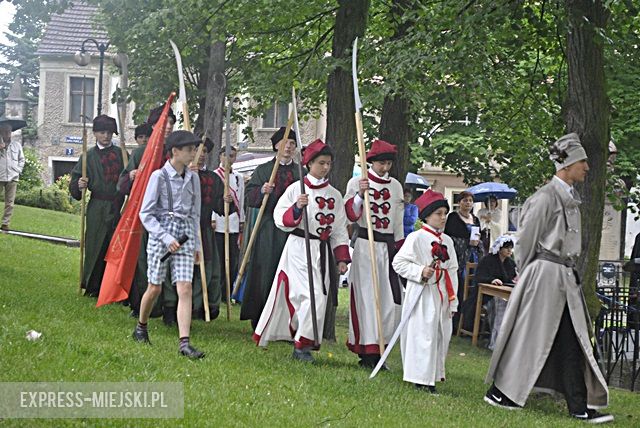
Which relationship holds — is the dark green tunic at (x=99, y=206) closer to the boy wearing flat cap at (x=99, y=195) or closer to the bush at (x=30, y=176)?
the boy wearing flat cap at (x=99, y=195)

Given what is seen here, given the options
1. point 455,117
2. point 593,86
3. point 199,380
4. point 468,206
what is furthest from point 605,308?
point 455,117

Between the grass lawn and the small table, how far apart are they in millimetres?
2068

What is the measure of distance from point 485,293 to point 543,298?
6.09 meters

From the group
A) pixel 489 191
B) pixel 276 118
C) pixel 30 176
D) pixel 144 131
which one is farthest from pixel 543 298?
pixel 276 118

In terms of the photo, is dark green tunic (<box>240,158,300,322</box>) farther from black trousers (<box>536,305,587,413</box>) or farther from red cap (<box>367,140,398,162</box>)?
black trousers (<box>536,305,587,413</box>)

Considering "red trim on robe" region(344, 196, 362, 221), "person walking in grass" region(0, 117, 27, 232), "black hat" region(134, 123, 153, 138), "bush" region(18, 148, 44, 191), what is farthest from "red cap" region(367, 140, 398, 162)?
"bush" region(18, 148, 44, 191)

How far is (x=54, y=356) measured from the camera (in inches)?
330

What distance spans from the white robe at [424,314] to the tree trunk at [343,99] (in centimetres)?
359

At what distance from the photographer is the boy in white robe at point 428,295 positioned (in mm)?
9578

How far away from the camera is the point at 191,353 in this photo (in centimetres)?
938

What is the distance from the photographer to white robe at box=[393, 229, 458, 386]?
9.57 meters

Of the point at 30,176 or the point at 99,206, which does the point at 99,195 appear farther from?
the point at 30,176

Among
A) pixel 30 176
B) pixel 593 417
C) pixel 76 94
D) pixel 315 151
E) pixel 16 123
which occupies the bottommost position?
pixel 593 417

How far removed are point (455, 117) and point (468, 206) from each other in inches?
430
